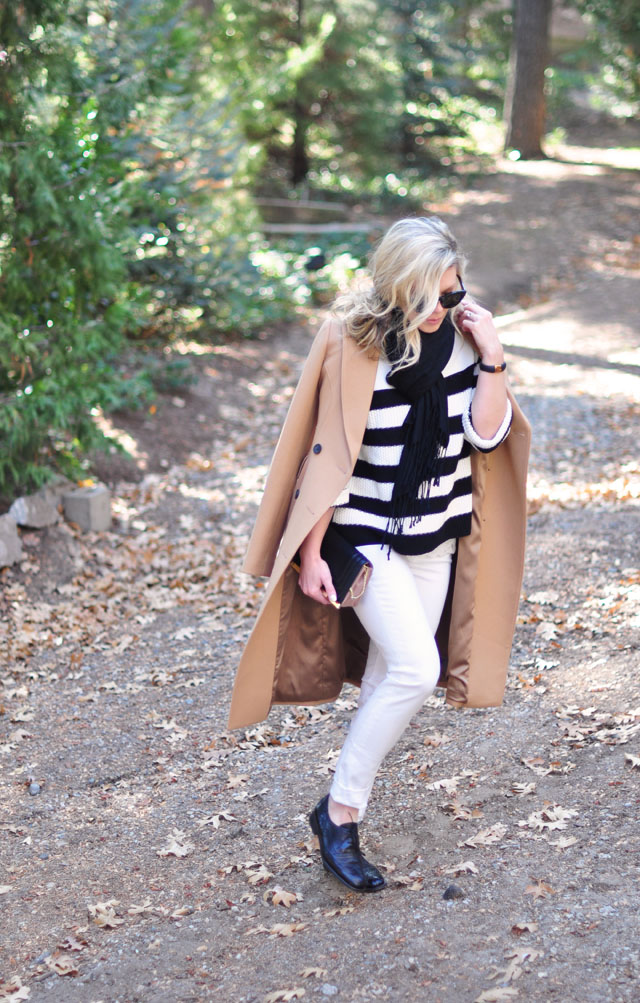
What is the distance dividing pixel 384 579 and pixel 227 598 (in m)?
3.60

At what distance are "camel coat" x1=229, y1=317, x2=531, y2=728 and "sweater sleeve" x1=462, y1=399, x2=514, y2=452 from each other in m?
0.10

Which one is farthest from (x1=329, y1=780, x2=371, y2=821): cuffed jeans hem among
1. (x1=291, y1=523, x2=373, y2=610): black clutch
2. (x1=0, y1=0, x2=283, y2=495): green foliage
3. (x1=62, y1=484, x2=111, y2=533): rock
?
(x1=62, y1=484, x2=111, y2=533): rock

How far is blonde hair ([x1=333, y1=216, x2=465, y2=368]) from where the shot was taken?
3.12 m

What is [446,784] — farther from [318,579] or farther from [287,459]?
[287,459]

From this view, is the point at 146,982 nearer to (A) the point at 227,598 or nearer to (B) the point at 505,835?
(B) the point at 505,835

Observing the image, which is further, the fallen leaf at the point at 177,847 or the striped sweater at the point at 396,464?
the fallen leaf at the point at 177,847

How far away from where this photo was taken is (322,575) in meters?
3.27

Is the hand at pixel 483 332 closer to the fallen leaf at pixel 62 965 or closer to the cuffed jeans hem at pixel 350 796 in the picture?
the cuffed jeans hem at pixel 350 796

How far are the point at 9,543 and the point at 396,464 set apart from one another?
429 centimetres

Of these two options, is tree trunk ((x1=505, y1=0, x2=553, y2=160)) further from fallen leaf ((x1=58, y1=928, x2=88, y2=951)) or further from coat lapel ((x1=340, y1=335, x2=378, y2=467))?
fallen leaf ((x1=58, y1=928, x2=88, y2=951))

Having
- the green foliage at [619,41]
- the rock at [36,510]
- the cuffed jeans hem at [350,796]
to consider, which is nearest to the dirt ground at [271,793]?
the rock at [36,510]

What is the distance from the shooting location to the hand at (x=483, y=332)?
10.8ft

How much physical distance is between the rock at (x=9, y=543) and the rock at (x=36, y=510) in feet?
0.84

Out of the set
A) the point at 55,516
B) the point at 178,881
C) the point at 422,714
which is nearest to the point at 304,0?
the point at 55,516
